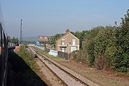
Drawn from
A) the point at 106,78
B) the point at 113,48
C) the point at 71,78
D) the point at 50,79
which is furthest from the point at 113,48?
the point at 50,79

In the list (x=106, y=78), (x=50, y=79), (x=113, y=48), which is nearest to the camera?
(x=106, y=78)

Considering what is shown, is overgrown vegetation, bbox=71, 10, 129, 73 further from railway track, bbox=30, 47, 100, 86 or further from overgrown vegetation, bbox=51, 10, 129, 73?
railway track, bbox=30, 47, 100, 86

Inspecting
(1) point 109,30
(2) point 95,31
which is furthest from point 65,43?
(1) point 109,30

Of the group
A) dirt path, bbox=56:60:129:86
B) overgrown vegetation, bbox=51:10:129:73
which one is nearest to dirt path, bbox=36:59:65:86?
dirt path, bbox=56:60:129:86

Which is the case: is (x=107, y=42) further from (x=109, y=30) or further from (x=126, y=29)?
(x=126, y=29)

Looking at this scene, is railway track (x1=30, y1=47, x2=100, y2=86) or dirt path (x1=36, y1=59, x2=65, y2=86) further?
dirt path (x1=36, y1=59, x2=65, y2=86)

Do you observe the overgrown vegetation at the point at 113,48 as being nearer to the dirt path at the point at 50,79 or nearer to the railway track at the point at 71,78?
the railway track at the point at 71,78

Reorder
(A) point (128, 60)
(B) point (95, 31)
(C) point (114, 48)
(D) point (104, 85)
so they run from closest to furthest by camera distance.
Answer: (D) point (104, 85) < (A) point (128, 60) < (C) point (114, 48) < (B) point (95, 31)

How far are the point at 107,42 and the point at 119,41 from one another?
4033mm

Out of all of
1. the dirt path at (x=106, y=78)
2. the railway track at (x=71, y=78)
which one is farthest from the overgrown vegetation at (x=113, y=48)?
the railway track at (x=71, y=78)

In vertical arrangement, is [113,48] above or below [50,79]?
above

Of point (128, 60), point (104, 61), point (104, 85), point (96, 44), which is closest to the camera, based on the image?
point (104, 85)

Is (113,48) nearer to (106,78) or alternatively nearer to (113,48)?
(113,48)

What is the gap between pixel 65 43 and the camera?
357 ft
